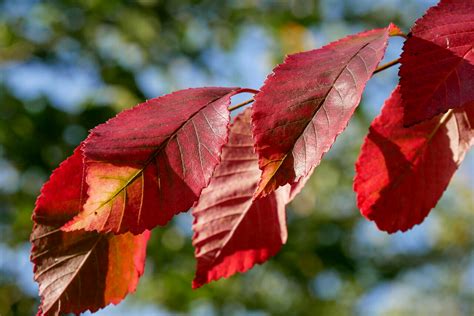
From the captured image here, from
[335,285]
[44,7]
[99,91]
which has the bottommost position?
[335,285]

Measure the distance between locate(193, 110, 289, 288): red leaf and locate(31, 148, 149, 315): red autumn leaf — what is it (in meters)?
0.05

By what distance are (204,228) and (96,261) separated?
9 centimetres

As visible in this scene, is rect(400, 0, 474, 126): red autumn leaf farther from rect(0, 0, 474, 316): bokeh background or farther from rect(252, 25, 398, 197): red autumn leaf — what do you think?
rect(0, 0, 474, 316): bokeh background

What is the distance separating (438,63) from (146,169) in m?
0.20

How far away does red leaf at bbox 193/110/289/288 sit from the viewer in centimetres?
58

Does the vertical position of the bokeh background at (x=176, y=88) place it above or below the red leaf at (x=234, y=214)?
above

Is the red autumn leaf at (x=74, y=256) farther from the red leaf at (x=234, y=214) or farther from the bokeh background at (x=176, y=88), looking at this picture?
the bokeh background at (x=176, y=88)

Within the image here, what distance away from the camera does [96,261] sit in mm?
551

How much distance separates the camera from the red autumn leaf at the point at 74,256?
0.52 meters

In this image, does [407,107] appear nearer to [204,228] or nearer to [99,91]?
[204,228]

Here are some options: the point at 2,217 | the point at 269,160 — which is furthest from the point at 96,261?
the point at 2,217

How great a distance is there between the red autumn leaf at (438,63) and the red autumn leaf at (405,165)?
4.1 inches

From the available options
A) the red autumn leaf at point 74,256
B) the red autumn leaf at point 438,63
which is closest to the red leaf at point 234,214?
the red autumn leaf at point 74,256

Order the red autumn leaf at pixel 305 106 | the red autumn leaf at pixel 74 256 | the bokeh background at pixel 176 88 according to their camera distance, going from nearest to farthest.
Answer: the red autumn leaf at pixel 305 106, the red autumn leaf at pixel 74 256, the bokeh background at pixel 176 88
